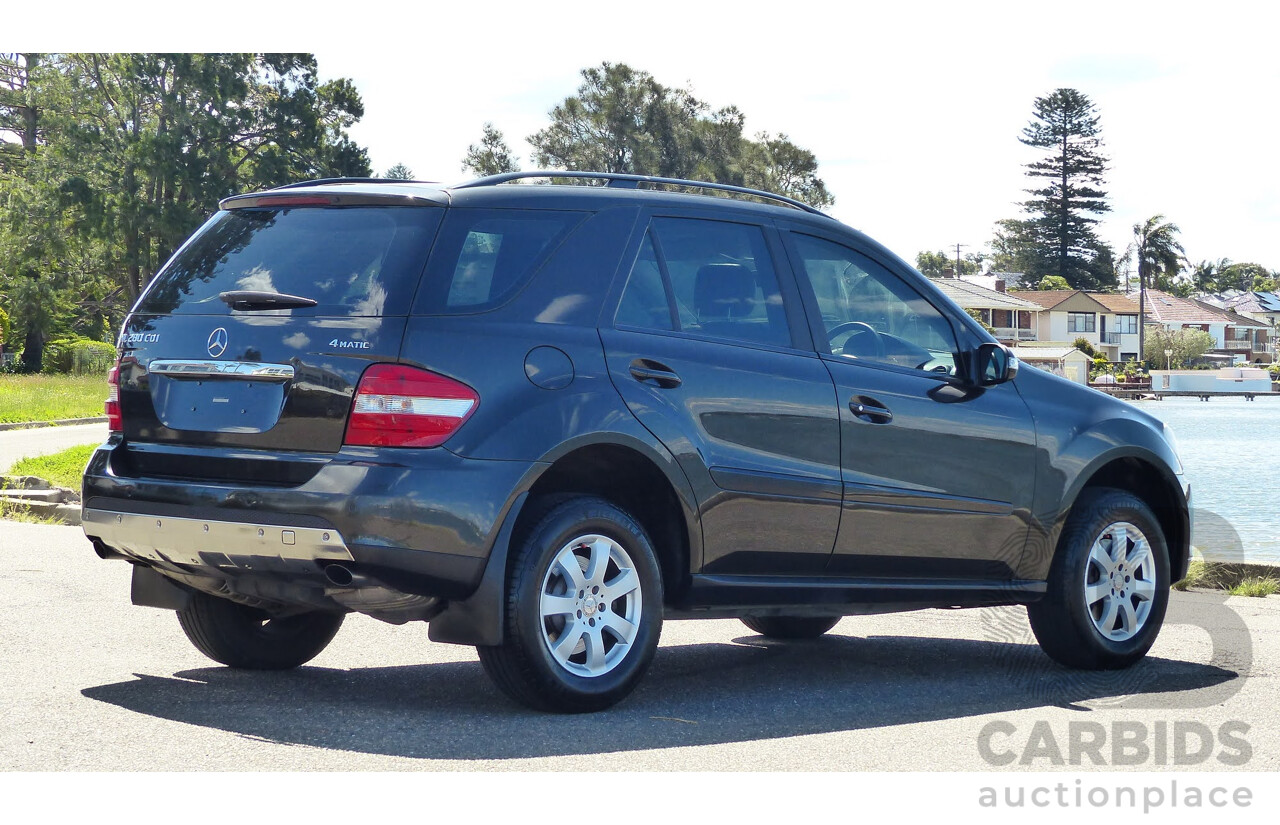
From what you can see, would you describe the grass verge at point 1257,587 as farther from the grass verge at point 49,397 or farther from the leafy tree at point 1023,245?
the leafy tree at point 1023,245

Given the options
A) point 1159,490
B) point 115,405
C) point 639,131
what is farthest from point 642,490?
point 639,131

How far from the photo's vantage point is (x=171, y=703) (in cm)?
573

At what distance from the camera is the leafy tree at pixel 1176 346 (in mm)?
126125

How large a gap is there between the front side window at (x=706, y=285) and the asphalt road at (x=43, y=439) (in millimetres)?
14455

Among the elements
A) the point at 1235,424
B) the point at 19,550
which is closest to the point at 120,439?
the point at 19,550

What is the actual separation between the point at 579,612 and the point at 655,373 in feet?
3.02

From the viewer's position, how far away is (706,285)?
241 inches

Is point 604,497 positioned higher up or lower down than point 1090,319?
lower down

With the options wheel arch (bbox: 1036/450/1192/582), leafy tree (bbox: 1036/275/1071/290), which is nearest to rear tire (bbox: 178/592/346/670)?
wheel arch (bbox: 1036/450/1192/582)

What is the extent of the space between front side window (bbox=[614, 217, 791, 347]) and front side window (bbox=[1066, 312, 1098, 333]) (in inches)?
4418

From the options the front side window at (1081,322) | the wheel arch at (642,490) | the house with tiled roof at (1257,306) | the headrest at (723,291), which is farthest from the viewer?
the house with tiled roof at (1257,306)

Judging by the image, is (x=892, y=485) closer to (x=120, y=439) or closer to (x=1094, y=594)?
(x=1094, y=594)

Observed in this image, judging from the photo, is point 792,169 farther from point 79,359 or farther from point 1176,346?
point 1176,346

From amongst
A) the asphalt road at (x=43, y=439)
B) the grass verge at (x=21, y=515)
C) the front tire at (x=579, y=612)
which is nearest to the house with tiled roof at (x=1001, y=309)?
the asphalt road at (x=43, y=439)
